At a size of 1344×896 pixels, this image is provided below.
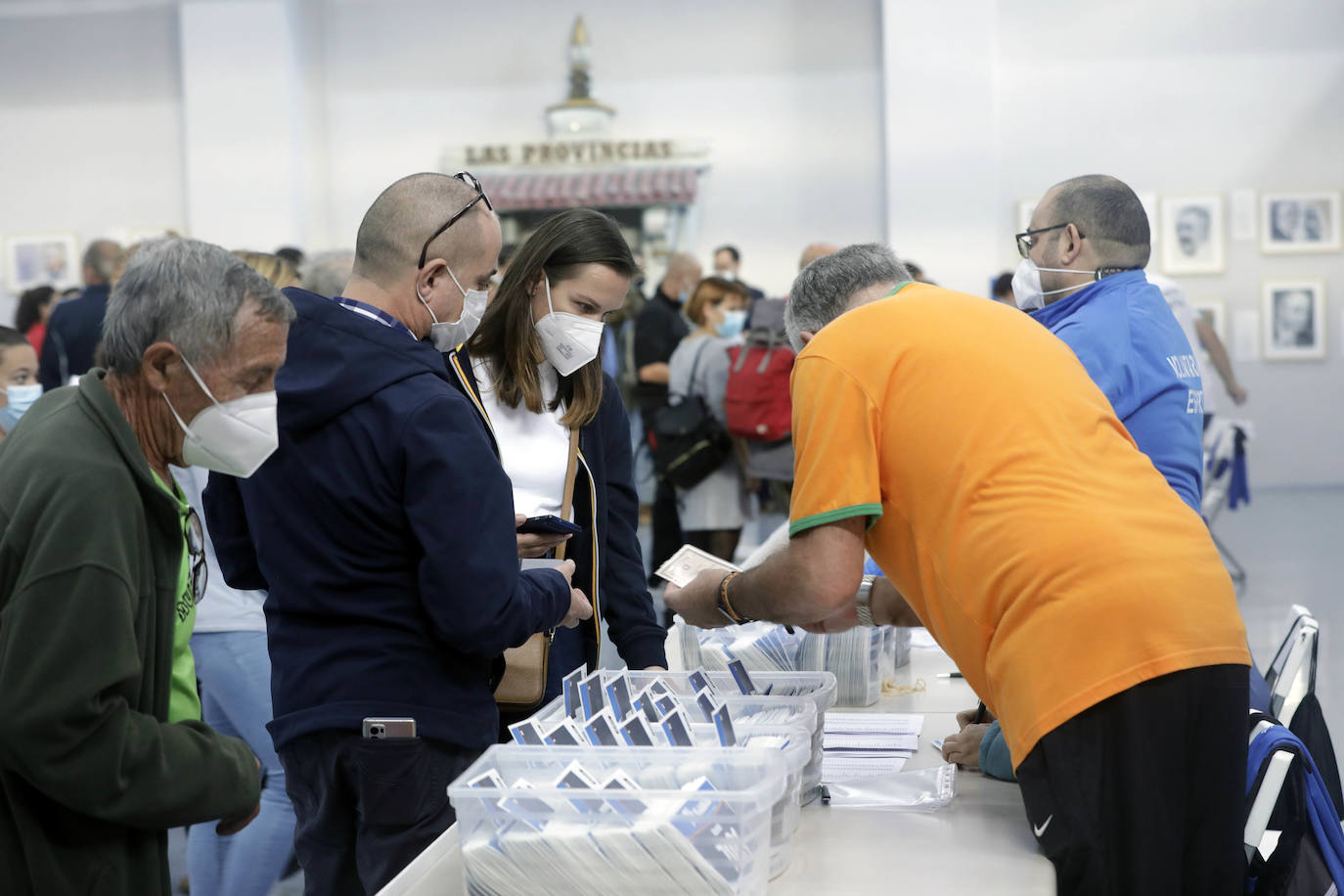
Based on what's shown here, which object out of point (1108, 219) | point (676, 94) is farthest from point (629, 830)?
point (676, 94)

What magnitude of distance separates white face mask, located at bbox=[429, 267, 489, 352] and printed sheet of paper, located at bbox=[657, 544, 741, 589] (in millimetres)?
516

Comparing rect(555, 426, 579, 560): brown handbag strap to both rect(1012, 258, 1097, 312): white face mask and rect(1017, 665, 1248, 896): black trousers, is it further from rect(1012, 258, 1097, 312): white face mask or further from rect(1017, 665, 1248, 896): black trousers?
rect(1012, 258, 1097, 312): white face mask

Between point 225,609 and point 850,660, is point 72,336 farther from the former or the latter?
point 850,660

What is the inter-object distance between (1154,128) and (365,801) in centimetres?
1115

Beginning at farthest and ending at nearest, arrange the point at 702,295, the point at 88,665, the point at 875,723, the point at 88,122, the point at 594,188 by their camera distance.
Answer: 1. the point at 88,122
2. the point at 594,188
3. the point at 702,295
4. the point at 875,723
5. the point at 88,665

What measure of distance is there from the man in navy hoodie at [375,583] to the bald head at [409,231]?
9 cm

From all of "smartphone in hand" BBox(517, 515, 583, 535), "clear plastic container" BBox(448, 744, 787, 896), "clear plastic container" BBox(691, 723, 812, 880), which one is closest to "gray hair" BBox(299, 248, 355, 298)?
"smartphone in hand" BBox(517, 515, 583, 535)

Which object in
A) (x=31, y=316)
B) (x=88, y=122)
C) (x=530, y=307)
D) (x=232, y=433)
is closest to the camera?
(x=232, y=433)

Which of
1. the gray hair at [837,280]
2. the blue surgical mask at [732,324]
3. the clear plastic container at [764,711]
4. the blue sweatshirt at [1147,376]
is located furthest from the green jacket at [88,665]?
the blue surgical mask at [732,324]

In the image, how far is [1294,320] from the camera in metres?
11.3

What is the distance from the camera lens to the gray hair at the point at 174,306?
1.49m

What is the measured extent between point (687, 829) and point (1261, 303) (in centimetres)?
1129

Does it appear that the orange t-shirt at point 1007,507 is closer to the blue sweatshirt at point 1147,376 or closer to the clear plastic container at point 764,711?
the clear plastic container at point 764,711

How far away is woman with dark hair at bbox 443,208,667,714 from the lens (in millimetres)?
2482
